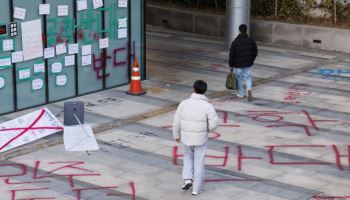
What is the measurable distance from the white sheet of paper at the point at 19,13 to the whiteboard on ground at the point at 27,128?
6.65 feet

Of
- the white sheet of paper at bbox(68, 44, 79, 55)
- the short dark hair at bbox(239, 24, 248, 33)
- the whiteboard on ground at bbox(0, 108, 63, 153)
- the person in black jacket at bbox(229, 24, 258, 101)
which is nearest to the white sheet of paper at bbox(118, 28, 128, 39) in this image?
the white sheet of paper at bbox(68, 44, 79, 55)

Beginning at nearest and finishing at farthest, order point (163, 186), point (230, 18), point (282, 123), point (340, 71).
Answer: point (163, 186) → point (282, 123) → point (340, 71) → point (230, 18)

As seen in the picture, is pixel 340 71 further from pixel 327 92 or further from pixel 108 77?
pixel 108 77

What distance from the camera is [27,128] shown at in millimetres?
13320

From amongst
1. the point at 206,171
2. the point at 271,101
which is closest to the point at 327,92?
the point at 271,101

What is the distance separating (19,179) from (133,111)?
433 cm

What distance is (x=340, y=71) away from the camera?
19.8 meters

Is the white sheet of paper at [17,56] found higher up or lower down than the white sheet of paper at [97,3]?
lower down

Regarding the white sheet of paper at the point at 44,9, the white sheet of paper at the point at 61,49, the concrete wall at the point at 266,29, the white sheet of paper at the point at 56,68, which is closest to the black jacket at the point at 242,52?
the white sheet of paper at the point at 61,49

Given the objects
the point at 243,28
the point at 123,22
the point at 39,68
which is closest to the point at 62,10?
the point at 39,68

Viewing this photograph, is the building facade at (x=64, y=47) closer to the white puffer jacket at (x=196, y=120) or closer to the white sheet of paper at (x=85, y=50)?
the white sheet of paper at (x=85, y=50)

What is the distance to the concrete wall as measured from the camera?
2273 cm

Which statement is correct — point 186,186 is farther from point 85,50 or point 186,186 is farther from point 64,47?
point 85,50

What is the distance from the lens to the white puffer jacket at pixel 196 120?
1013cm
